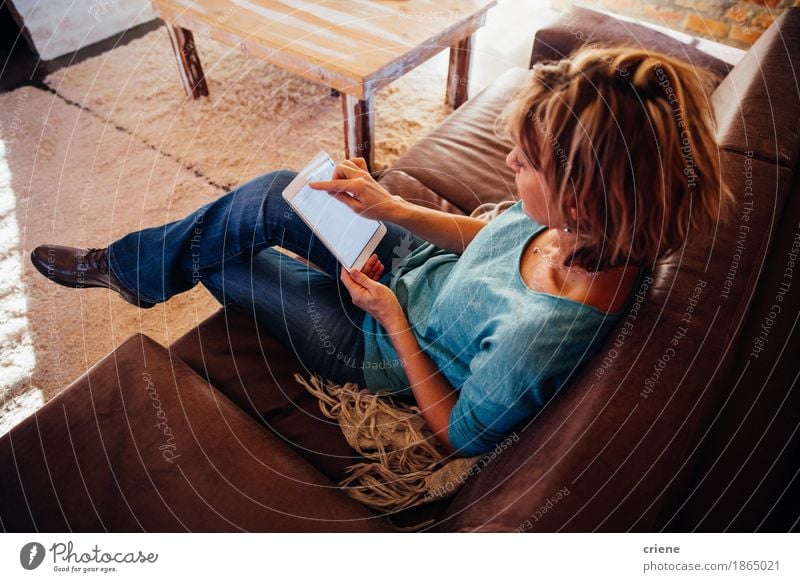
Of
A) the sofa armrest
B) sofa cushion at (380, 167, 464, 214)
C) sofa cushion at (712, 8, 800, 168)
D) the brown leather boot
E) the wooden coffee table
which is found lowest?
the brown leather boot

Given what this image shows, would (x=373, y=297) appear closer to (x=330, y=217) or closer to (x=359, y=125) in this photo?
(x=330, y=217)

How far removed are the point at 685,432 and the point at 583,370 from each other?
0.12 metres

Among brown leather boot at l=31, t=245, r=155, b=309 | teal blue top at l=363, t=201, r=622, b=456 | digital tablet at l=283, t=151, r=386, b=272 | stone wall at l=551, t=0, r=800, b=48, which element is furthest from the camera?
stone wall at l=551, t=0, r=800, b=48

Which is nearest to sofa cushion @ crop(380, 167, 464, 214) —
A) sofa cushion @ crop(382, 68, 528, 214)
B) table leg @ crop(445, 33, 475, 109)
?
sofa cushion @ crop(382, 68, 528, 214)

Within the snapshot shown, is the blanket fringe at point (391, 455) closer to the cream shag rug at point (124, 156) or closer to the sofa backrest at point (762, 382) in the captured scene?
the sofa backrest at point (762, 382)

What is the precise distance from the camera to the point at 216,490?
63cm

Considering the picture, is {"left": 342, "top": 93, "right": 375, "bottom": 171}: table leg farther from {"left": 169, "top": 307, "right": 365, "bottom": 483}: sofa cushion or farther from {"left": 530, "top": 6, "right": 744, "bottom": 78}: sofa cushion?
{"left": 169, "top": 307, "right": 365, "bottom": 483}: sofa cushion

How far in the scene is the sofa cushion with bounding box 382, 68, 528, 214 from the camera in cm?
115

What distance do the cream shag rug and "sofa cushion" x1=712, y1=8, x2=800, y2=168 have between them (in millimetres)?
1047

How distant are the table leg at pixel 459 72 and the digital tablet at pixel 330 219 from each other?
1011 mm

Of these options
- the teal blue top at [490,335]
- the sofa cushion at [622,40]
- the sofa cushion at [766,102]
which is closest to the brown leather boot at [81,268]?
the teal blue top at [490,335]

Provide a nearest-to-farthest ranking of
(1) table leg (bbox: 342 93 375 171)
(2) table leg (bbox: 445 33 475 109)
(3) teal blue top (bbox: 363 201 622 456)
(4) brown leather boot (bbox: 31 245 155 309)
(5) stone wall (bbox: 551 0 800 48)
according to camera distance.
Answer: (3) teal blue top (bbox: 363 201 622 456) → (4) brown leather boot (bbox: 31 245 155 309) → (1) table leg (bbox: 342 93 375 171) → (2) table leg (bbox: 445 33 475 109) → (5) stone wall (bbox: 551 0 800 48)
